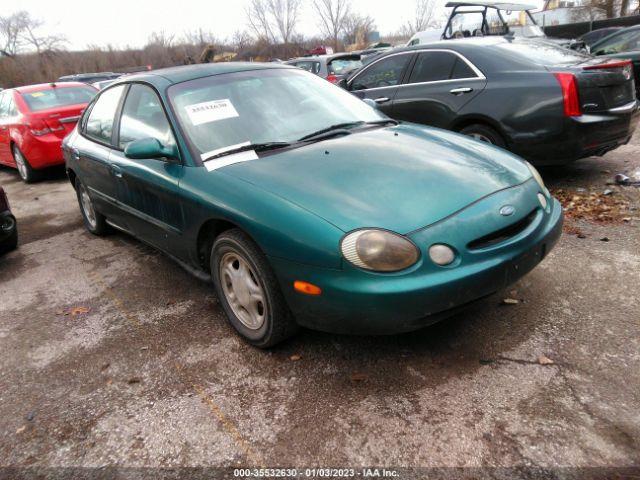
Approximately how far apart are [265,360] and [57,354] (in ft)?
4.39

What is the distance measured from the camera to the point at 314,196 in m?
2.40

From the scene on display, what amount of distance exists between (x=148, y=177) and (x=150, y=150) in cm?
35

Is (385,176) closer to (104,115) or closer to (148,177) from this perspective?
(148,177)

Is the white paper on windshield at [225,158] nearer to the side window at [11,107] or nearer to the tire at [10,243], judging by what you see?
the tire at [10,243]

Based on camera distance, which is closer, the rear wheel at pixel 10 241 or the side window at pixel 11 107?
the rear wheel at pixel 10 241

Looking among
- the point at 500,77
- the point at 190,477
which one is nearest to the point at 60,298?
the point at 190,477

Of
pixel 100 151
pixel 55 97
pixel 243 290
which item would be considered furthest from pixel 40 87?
pixel 243 290

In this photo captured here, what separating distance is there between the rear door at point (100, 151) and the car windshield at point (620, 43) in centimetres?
911

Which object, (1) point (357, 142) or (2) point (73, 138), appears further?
(2) point (73, 138)

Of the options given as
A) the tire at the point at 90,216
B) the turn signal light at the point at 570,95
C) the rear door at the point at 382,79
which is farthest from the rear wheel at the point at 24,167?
the turn signal light at the point at 570,95

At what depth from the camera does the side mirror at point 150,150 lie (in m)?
2.98

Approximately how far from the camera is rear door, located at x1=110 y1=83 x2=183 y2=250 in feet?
10.2

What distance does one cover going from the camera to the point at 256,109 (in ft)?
10.6

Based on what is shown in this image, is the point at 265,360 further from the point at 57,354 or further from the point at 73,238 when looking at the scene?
the point at 73,238
